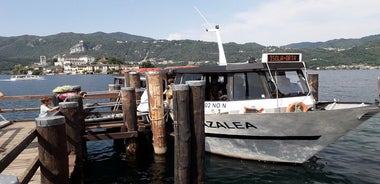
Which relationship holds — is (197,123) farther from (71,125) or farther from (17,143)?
(17,143)

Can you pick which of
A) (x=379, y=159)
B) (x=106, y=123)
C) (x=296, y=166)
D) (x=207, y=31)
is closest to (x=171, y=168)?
(x=106, y=123)

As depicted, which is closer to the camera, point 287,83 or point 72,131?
point 72,131

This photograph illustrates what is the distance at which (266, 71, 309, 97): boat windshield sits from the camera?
11.7 m

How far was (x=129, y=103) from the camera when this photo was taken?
11750 millimetres

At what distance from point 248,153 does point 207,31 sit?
578 centimetres

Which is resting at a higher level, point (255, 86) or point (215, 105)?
point (255, 86)

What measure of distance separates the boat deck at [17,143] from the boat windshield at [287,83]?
24.4ft

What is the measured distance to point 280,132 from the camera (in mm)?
10781

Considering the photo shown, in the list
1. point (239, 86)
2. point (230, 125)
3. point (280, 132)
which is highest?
point (239, 86)

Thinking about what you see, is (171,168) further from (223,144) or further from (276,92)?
(276,92)

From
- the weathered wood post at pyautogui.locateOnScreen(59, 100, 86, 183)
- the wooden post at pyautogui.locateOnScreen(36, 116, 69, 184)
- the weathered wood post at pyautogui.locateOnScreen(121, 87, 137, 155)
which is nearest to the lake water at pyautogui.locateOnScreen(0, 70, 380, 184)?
the weathered wood post at pyautogui.locateOnScreen(121, 87, 137, 155)

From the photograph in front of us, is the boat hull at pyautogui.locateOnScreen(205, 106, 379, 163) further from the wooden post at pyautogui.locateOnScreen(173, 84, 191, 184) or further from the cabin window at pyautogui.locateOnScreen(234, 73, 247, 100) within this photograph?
the wooden post at pyautogui.locateOnScreen(173, 84, 191, 184)

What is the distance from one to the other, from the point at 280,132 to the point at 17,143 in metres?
7.62

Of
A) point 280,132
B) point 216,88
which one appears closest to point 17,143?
point 280,132
